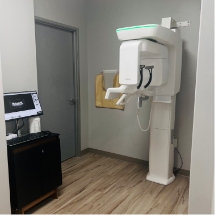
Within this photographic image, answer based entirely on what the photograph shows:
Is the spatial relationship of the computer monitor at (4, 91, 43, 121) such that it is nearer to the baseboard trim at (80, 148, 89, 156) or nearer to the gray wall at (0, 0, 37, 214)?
the gray wall at (0, 0, 37, 214)

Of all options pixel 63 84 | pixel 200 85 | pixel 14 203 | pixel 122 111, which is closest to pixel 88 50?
pixel 63 84

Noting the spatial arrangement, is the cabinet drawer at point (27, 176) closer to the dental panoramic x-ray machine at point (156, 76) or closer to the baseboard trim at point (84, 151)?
the dental panoramic x-ray machine at point (156, 76)

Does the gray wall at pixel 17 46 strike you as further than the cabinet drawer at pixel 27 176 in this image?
Yes

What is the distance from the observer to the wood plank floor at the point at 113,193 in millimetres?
2270

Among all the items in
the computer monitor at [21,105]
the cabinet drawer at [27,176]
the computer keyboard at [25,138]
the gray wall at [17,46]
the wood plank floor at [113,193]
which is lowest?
the wood plank floor at [113,193]

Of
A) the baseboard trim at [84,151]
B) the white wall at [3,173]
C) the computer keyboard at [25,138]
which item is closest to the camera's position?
the white wall at [3,173]

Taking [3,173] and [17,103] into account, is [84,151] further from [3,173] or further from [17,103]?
[3,173]

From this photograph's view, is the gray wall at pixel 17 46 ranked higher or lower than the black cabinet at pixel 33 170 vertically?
higher

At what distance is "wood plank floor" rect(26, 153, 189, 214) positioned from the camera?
7.45ft

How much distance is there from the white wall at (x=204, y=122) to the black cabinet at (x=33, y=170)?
154cm

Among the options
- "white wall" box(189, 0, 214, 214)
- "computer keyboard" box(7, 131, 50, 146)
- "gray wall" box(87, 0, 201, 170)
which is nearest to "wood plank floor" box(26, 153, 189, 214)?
"gray wall" box(87, 0, 201, 170)

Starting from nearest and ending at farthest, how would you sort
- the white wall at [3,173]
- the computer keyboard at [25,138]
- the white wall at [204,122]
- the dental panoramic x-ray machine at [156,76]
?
the white wall at [204,122], the white wall at [3,173], the dental panoramic x-ray machine at [156,76], the computer keyboard at [25,138]

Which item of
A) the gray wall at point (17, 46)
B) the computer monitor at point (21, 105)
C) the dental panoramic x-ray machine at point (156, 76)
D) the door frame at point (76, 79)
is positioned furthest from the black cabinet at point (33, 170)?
the door frame at point (76, 79)

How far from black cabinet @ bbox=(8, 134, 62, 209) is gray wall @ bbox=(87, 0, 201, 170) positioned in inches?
53.7
